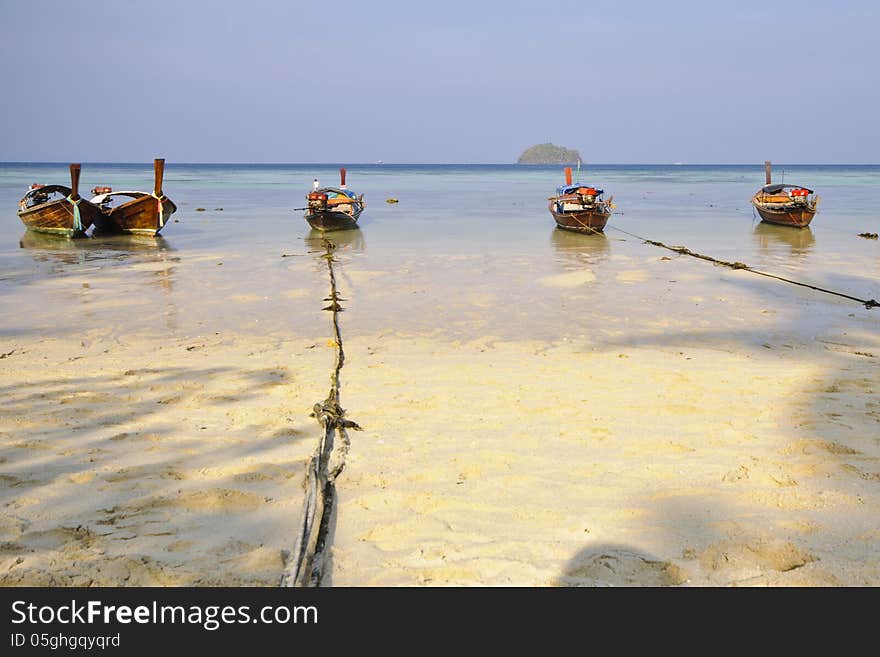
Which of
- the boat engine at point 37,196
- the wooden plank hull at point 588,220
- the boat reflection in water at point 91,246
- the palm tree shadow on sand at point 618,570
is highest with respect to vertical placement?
the boat engine at point 37,196

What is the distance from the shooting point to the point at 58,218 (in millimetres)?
26484

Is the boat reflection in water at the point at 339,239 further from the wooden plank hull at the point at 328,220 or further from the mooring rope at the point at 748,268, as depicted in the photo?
the mooring rope at the point at 748,268

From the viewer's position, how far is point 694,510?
171 inches

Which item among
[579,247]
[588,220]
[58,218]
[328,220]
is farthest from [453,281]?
[58,218]

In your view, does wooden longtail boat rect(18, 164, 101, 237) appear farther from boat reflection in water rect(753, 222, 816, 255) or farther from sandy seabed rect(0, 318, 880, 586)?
boat reflection in water rect(753, 222, 816, 255)

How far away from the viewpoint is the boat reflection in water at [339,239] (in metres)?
23.9

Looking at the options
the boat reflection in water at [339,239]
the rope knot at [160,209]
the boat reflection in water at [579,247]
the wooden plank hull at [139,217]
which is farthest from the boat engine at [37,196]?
the boat reflection in water at [579,247]

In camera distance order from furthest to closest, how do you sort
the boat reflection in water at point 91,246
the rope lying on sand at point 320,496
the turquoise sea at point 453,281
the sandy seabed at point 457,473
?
the boat reflection in water at point 91,246 < the turquoise sea at point 453,281 < the sandy seabed at point 457,473 < the rope lying on sand at point 320,496

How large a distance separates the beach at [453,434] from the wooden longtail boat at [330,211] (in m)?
13.1

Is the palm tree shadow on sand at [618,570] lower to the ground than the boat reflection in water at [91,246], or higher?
lower

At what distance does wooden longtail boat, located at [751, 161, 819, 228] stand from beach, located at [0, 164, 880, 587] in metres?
16.2

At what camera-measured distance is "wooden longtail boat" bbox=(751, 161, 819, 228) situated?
98.1 feet
